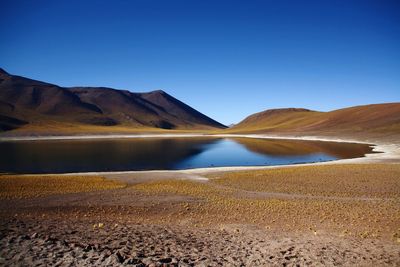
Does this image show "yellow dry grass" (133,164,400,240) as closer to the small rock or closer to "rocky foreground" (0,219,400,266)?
"rocky foreground" (0,219,400,266)

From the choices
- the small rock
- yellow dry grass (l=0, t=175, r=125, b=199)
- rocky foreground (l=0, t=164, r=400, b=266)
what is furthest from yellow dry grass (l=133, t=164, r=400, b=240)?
the small rock

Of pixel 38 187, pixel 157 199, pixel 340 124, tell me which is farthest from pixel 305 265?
pixel 340 124

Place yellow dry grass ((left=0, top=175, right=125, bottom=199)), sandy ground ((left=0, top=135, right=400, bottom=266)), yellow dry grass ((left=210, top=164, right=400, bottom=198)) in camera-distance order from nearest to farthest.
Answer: sandy ground ((left=0, top=135, right=400, bottom=266)) → yellow dry grass ((left=0, top=175, right=125, bottom=199)) → yellow dry grass ((left=210, top=164, right=400, bottom=198))

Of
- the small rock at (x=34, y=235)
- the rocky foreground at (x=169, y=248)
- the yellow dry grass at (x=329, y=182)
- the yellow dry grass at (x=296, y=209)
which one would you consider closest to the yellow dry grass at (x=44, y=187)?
the yellow dry grass at (x=296, y=209)

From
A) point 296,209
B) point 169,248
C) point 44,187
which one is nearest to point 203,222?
point 169,248

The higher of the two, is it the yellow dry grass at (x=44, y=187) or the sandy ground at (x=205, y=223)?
the sandy ground at (x=205, y=223)

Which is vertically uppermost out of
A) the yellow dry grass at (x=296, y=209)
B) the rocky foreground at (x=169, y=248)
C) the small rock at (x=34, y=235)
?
the small rock at (x=34, y=235)

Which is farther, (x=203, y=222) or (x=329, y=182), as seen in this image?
(x=329, y=182)

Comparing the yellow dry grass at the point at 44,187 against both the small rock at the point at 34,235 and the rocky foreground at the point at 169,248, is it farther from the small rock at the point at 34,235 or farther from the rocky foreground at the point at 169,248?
the small rock at the point at 34,235

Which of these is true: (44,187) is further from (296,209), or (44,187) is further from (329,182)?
(329,182)

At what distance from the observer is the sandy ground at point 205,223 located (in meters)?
8.53

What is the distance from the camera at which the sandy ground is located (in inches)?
336

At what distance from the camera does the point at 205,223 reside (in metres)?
13.8

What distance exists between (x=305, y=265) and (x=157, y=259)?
4.11 metres
